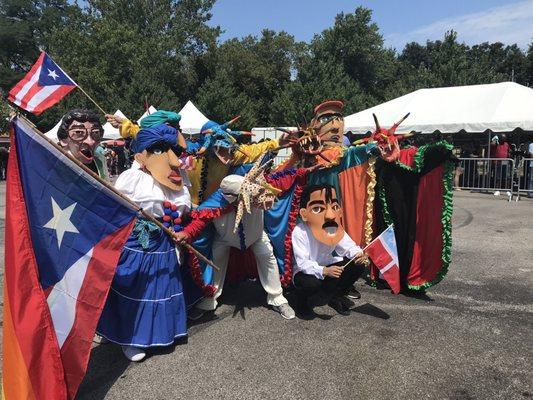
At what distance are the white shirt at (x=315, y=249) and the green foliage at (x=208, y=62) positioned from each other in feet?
62.7

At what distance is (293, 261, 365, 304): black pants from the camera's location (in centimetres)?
370

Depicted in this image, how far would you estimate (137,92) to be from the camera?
2808cm

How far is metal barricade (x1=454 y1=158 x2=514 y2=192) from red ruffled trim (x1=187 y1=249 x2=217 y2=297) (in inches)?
415

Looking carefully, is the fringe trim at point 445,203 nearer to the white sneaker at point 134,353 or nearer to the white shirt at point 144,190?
the white shirt at point 144,190

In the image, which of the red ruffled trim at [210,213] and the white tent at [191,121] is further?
the white tent at [191,121]

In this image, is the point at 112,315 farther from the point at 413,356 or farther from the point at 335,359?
the point at 413,356

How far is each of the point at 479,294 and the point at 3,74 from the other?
151ft

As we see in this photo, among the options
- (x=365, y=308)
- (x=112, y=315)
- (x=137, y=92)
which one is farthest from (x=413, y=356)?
(x=137, y=92)

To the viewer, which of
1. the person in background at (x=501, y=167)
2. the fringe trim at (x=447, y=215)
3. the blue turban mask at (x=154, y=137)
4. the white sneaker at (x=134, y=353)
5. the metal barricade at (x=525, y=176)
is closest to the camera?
the white sneaker at (x=134, y=353)

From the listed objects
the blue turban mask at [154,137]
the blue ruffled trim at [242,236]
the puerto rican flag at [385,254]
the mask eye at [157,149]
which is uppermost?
the blue turban mask at [154,137]

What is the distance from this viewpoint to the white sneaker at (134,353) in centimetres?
312

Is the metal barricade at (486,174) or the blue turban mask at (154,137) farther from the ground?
the blue turban mask at (154,137)

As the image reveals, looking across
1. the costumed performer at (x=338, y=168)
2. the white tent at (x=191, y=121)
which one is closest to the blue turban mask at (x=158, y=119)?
the costumed performer at (x=338, y=168)

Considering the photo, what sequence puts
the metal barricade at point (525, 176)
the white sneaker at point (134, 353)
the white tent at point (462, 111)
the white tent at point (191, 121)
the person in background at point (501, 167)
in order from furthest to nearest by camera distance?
the white tent at point (191, 121)
the person in background at point (501, 167)
the white tent at point (462, 111)
the metal barricade at point (525, 176)
the white sneaker at point (134, 353)
